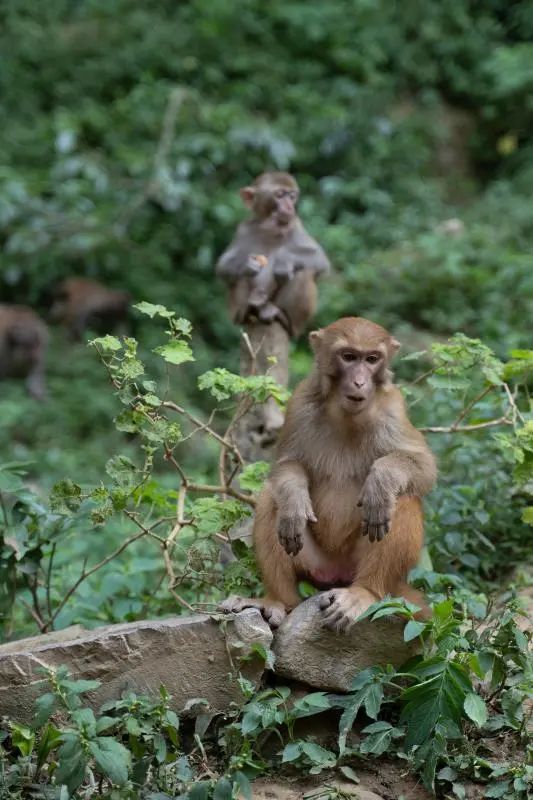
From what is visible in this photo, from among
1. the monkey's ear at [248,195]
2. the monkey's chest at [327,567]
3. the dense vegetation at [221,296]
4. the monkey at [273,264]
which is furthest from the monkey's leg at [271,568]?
the monkey's ear at [248,195]

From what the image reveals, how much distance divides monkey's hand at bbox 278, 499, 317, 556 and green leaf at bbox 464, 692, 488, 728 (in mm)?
888

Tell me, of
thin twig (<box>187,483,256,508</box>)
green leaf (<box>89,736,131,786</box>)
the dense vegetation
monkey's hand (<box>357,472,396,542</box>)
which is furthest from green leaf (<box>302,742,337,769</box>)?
thin twig (<box>187,483,256,508</box>)

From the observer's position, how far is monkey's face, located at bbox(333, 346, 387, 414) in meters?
4.39

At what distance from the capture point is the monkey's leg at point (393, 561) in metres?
4.36

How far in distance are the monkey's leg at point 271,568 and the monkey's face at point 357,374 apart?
0.52 meters

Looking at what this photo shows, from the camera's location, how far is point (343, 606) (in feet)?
13.9

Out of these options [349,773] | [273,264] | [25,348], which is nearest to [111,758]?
[349,773]

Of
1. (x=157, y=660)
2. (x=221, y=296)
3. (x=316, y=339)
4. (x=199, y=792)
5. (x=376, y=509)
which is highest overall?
(x=316, y=339)

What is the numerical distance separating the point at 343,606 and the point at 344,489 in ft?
1.89

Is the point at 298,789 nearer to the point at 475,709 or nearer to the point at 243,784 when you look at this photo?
the point at 243,784

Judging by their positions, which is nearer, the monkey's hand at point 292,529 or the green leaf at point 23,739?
the green leaf at point 23,739

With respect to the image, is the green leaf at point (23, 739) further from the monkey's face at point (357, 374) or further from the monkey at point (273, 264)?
the monkey at point (273, 264)

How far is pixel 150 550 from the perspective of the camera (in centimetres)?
760

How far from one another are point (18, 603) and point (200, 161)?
8239 millimetres
